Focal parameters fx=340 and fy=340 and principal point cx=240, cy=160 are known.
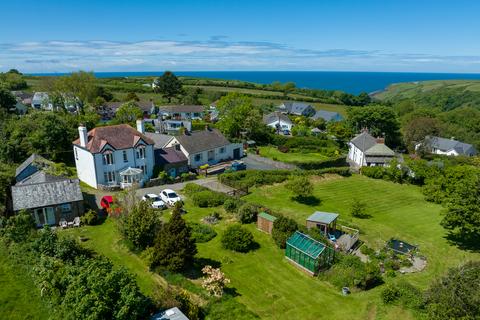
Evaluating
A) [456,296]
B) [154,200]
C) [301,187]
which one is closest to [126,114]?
[154,200]

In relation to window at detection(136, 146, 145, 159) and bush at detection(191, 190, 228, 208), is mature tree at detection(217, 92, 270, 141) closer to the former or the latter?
window at detection(136, 146, 145, 159)

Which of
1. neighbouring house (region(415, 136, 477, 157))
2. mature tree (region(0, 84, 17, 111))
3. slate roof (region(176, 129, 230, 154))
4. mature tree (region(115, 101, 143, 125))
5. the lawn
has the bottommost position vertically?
neighbouring house (region(415, 136, 477, 157))

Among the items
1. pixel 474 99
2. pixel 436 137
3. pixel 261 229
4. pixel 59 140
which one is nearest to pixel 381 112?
pixel 436 137

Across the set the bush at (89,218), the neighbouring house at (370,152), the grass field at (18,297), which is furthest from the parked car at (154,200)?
the neighbouring house at (370,152)

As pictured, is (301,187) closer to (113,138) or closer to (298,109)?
(113,138)

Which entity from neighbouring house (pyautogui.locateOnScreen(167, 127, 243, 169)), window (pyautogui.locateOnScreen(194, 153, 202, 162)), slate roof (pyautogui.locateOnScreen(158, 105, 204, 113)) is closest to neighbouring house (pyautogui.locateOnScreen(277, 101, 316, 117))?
slate roof (pyautogui.locateOnScreen(158, 105, 204, 113))
